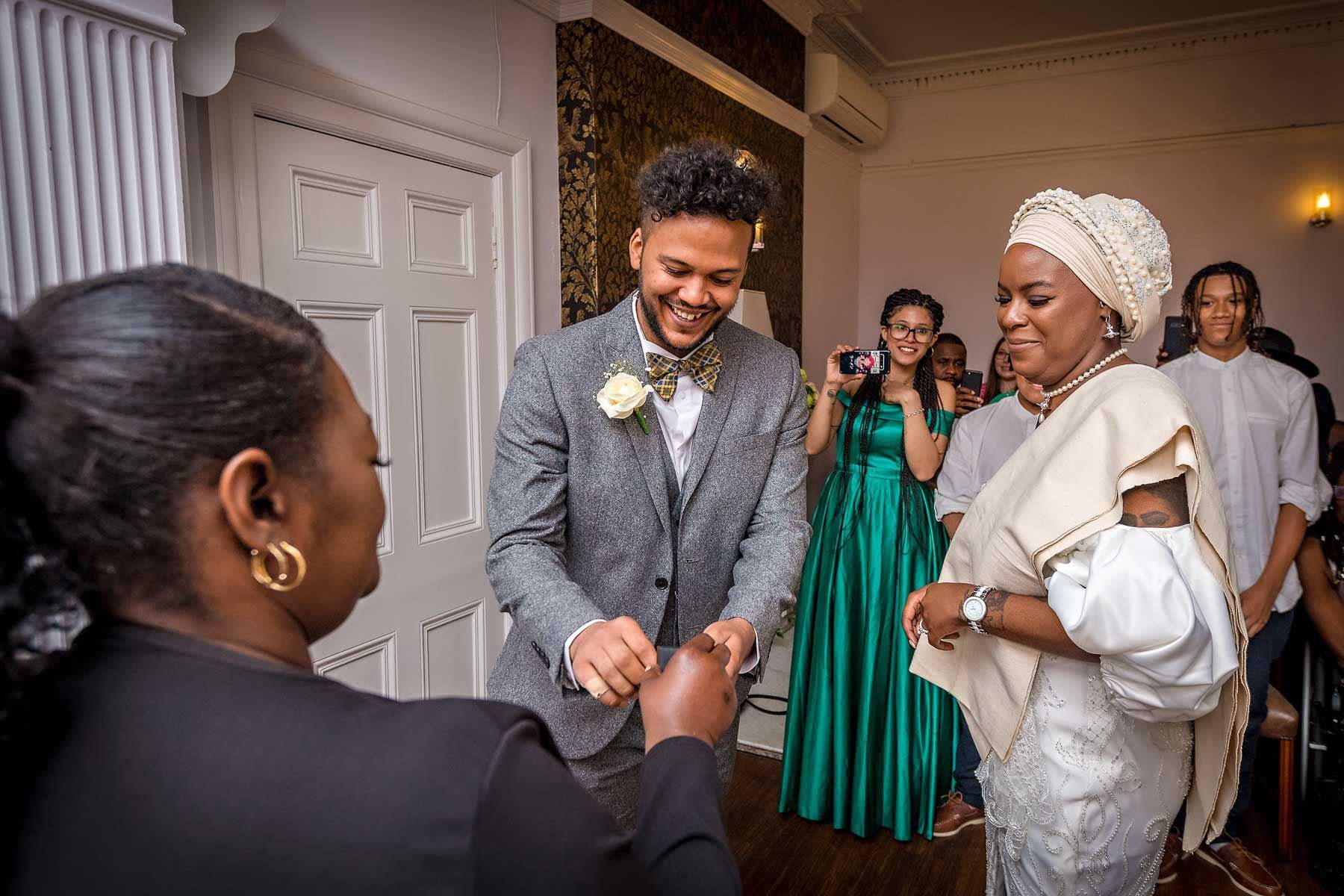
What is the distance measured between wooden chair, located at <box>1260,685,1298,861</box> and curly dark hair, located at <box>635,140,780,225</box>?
2.44 m

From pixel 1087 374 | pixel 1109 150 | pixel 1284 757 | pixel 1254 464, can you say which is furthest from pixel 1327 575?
pixel 1109 150

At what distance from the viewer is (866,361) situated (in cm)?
286

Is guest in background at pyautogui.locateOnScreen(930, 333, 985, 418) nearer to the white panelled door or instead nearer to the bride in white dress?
the white panelled door

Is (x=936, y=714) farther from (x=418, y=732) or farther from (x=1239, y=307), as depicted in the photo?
(x=418, y=732)

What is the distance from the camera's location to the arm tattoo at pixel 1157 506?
1.23m

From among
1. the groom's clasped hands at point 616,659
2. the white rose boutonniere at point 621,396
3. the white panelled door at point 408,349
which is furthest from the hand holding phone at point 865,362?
the groom's clasped hands at point 616,659

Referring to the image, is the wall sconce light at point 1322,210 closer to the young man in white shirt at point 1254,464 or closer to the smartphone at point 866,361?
the young man in white shirt at point 1254,464

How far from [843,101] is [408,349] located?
387cm

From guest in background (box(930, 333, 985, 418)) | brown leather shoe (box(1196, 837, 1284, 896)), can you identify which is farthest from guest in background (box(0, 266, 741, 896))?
guest in background (box(930, 333, 985, 418))

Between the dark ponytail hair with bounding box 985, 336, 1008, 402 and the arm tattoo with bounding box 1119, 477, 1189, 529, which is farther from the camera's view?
the dark ponytail hair with bounding box 985, 336, 1008, 402

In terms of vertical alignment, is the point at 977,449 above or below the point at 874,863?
above

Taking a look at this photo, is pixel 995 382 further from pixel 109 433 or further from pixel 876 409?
A: pixel 109 433

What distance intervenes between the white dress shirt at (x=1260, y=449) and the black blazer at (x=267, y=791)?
2.72 meters

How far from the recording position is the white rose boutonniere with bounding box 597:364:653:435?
4.73 feet
